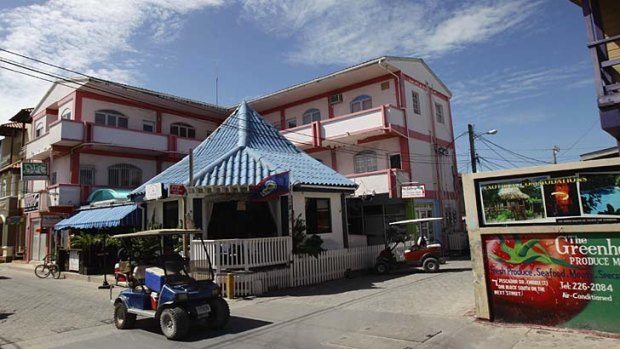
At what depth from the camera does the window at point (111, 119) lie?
24.9 meters

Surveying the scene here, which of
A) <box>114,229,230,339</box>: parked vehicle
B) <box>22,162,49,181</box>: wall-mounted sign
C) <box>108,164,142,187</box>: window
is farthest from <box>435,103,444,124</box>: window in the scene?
<box>22,162,49,181</box>: wall-mounted sign

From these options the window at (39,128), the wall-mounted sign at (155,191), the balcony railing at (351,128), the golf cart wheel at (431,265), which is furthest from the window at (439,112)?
the window at (39,128)

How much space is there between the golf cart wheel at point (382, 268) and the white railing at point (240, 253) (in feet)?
14.5

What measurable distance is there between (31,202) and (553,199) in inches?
1044

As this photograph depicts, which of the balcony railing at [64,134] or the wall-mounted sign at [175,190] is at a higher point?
the balcony railing at [64,134]

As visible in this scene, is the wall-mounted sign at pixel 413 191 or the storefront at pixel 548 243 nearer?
the storefront at pixel 548 243

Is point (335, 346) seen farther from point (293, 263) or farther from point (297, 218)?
point (297, 218)

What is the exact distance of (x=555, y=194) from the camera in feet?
24.5

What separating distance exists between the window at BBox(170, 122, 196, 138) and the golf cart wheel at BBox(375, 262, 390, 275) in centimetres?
1783

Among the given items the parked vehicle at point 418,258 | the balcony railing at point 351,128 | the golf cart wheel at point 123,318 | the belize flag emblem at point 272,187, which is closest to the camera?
the golf cart wheel at point 123,318

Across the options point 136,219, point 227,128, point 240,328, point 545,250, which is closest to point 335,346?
point 240,328

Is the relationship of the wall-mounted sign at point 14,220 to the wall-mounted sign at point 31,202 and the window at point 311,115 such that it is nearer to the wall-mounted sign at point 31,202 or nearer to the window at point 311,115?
the wall-mounted sign at point 31,202

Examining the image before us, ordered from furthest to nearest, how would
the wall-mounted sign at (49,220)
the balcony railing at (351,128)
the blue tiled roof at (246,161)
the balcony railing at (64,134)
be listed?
the wall-mounted sign at (49,220)
the balcony railing at (64,134)
the balcony railing at (351,128)
the blue tiled roof at (246,161)

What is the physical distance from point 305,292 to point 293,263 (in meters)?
1.35
